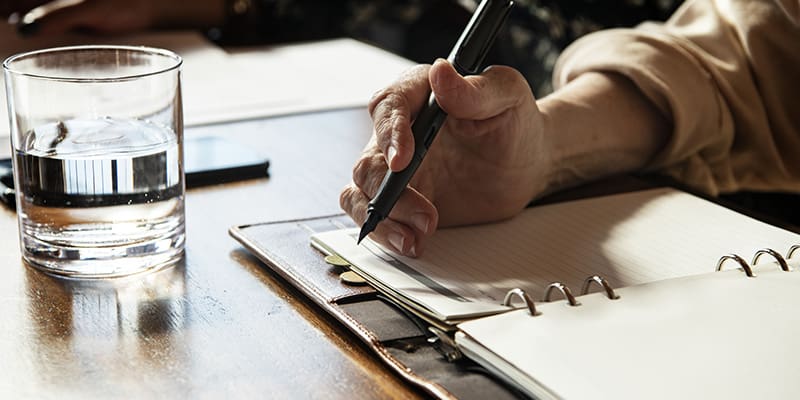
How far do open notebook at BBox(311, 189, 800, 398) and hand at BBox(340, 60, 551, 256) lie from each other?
0.02m

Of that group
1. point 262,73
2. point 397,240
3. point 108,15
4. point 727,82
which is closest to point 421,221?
point 397,240

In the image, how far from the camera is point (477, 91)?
0.71 meters

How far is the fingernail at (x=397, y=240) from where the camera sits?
0.66 metres

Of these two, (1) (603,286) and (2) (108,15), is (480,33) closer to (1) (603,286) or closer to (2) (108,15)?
(1) (603,286)

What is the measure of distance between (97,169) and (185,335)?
0.15 metres

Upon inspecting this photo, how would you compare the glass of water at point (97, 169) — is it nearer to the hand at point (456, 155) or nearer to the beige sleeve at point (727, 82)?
the hand at point (456, 155)

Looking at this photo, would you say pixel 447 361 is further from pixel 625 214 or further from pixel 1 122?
pixel 1 122

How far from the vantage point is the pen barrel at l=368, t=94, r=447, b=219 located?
68 centimetres

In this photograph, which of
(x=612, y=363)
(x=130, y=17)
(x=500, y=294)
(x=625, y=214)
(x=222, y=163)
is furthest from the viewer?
(x=130, y=17)

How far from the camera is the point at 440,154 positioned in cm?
79

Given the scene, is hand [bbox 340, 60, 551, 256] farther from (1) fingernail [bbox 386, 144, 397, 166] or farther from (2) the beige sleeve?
(2) the beige sleeve

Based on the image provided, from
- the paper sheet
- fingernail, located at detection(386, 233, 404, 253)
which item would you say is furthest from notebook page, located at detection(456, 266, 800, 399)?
the paper sheet

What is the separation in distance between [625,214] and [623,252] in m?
0.09

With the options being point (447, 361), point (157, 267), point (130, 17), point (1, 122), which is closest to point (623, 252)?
point (447, 361)
